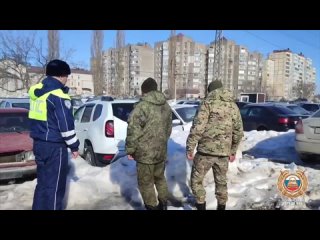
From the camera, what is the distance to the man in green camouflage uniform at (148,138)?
4473 millimetres

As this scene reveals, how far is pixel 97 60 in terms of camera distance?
142ft

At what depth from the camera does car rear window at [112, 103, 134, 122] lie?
755 cm

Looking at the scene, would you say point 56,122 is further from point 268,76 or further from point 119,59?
point 268,76

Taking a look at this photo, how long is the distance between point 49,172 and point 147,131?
1259 millimetres

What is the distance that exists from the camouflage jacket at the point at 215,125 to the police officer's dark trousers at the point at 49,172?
159 cm

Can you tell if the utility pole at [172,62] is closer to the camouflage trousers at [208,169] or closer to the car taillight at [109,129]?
the car taillight at [109,129]

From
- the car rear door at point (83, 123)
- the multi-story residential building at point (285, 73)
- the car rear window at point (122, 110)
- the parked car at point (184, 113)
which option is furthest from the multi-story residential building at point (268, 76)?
the car rear window at point (122, 110)

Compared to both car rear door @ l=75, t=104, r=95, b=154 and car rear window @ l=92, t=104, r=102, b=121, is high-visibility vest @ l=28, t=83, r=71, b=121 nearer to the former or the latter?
car rear window @ l=92, t=104, r=102, b=121

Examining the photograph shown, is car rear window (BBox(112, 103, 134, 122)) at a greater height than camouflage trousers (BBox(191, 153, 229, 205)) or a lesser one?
greater

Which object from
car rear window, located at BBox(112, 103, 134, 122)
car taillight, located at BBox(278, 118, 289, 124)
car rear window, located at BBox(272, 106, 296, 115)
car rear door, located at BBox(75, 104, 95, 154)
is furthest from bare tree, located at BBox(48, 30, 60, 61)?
car rear window, located at BBox(112, 103, 134, 122)

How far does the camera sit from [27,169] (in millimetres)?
5938

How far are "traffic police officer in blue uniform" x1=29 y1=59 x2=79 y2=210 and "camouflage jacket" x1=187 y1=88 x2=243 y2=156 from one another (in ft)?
4.97
